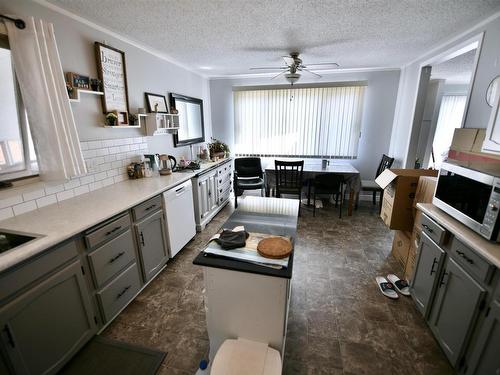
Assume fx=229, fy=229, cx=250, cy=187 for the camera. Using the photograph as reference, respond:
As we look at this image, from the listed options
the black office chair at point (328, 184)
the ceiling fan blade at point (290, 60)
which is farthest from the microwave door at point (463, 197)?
the ceiling fan blade at point (290, 60)

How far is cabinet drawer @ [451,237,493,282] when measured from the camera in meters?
1.22

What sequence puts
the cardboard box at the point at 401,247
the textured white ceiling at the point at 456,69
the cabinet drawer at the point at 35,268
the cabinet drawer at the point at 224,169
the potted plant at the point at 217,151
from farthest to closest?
the potted plant at the point at 217,151 → the cabinet drawer at the point at 224,169 → the textured white ceiling at the point at 456,69 → the cardboard box at the point at 401,247 → the cabinet drawer at the point at 35,268

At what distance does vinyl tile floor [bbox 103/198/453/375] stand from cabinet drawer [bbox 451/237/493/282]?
2.34ft

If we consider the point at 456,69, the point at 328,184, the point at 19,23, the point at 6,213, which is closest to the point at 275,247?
the point at 6,213

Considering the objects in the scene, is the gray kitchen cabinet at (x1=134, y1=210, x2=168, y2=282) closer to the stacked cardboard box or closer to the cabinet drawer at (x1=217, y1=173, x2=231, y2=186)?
the cabinet drawer at (x1=217, y1=173, x2=231, y2=186)

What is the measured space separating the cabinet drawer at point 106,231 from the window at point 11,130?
0.73 m

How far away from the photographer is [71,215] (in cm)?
164

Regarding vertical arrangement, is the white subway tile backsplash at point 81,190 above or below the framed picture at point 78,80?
below

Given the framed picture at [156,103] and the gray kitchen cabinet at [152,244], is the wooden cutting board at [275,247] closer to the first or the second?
the gray kitchen cabinet at [152,244]

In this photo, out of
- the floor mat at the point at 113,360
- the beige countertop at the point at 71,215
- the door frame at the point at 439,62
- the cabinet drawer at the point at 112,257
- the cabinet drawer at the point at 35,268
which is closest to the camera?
the cabinet drawer at the point at 35,268

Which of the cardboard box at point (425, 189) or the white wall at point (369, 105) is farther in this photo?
the white wall at point (369, 105)

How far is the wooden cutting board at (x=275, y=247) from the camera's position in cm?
119

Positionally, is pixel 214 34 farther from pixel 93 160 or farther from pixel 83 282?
pixel 83 282

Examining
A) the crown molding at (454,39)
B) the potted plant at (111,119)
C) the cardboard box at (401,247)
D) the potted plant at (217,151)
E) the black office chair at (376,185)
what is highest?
the crown molding at (454,39)
